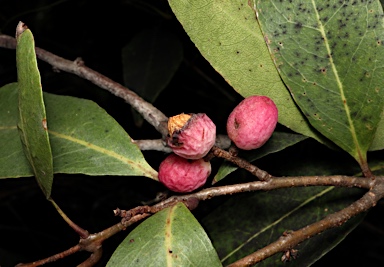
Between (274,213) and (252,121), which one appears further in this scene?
(274,213)

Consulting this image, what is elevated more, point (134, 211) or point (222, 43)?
point (222, 43)

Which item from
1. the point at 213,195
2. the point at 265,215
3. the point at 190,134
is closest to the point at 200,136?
the point at 190,134

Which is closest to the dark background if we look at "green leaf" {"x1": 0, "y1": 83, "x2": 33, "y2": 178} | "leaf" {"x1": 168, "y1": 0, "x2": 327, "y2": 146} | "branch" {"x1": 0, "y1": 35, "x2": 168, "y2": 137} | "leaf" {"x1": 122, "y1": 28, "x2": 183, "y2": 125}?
"leaf" {"x1": 122, "y1": 28, "x2": 183, "y2": 125}

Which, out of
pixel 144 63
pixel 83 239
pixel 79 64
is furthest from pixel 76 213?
pixel 83 239

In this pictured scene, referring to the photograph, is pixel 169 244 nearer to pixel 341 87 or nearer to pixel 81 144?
pixel 81 144

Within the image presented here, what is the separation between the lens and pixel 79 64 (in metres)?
1.17

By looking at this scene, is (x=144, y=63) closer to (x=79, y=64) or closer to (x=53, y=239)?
(x=79, y=64)

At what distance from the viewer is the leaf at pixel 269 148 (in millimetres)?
952

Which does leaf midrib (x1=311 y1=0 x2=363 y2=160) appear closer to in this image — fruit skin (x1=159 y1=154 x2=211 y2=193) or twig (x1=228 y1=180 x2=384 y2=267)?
twig (x1=228 y1=180 x2=384 y2=267)

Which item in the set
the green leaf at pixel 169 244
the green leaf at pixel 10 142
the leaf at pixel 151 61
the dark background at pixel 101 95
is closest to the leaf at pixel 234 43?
the green leaf at pixel 169 244

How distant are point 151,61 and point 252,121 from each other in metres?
0.84

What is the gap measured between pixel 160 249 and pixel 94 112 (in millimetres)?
311

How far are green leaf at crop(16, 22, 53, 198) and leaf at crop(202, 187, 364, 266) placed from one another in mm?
368

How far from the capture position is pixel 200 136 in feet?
2.72
